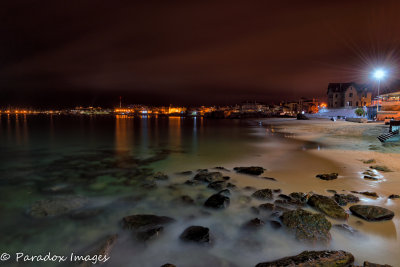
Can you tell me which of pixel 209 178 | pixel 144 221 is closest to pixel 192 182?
pixel 209 178

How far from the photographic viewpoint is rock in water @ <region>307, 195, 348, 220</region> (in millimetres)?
6325

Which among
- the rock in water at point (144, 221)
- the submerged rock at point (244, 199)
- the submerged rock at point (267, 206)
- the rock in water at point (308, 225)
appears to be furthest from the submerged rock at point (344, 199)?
the rock in water at point (144, 221)

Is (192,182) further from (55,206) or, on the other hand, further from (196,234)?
(55,206)

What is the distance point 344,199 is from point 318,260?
152 inches

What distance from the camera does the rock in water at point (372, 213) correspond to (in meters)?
6.11

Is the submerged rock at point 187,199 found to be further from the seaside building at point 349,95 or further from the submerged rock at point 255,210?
the seaside building at point 349,95

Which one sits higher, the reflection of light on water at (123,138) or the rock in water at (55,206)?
the rock in water at (55,206)

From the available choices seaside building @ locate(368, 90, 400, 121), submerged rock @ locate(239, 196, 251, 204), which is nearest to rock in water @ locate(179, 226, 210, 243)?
submerged rock @ locate(239, 196, 251, 204)

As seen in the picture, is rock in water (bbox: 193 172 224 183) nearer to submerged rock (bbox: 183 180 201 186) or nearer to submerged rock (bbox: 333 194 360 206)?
submerged rock (bbox: 183 180 201 186)

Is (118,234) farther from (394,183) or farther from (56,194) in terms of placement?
(394,183)

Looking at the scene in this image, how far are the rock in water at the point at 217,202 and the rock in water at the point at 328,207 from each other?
264 cm

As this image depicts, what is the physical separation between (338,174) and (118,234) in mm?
9666

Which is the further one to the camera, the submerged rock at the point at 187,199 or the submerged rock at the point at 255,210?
the submerged rock at the point at 187,199

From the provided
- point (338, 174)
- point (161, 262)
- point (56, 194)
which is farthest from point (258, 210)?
point (56, 194)
